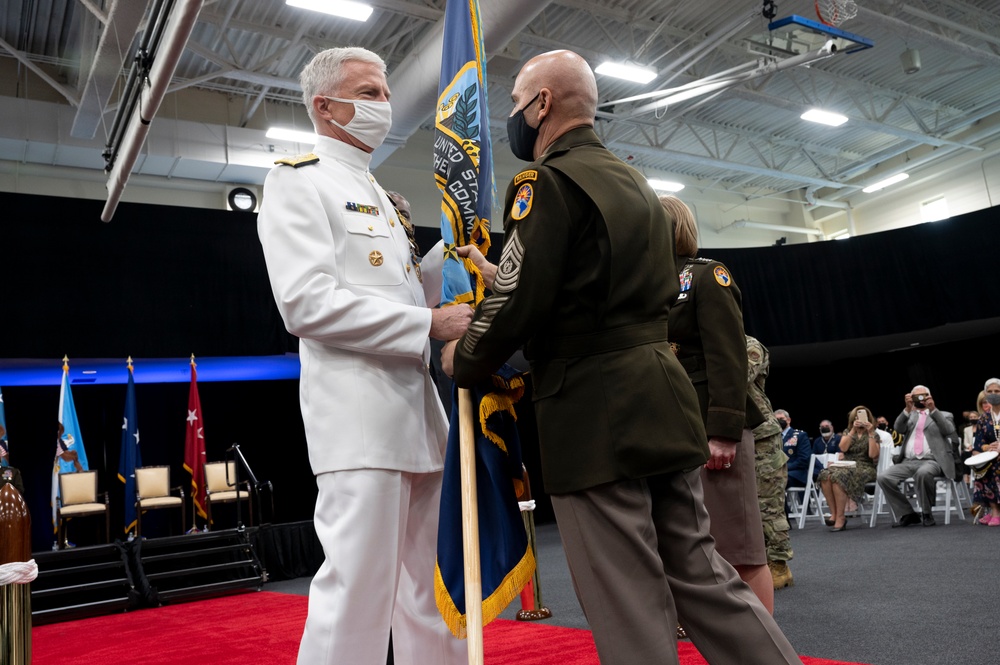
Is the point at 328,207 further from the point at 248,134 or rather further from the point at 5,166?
the point at 5,166

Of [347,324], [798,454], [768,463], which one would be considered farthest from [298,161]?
[798,454]

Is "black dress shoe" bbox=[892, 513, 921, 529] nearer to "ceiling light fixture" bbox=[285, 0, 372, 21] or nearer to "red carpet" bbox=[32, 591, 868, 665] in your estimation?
"red carpet" bbox=[32, 591, 868, 665]

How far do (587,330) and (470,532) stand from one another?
0.47 meters

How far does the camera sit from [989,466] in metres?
6.52

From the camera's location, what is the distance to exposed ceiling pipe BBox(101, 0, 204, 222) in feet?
19.5

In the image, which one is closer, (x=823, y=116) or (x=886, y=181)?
(x=823, y=116)

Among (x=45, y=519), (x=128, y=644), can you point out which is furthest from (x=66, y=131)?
(x=128, y=644)

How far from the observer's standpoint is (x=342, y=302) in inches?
62.3

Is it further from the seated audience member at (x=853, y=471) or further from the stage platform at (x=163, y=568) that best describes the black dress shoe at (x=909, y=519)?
the stage platform at (x=163, y=568)

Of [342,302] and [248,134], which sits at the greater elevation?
[248,134]

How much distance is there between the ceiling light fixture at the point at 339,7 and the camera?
24.6ft

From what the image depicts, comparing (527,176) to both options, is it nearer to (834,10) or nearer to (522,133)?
(522,133)

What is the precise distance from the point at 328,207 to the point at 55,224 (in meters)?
7.58

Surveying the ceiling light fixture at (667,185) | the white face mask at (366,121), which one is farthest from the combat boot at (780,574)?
the ceiling light fixture at (667,185)
